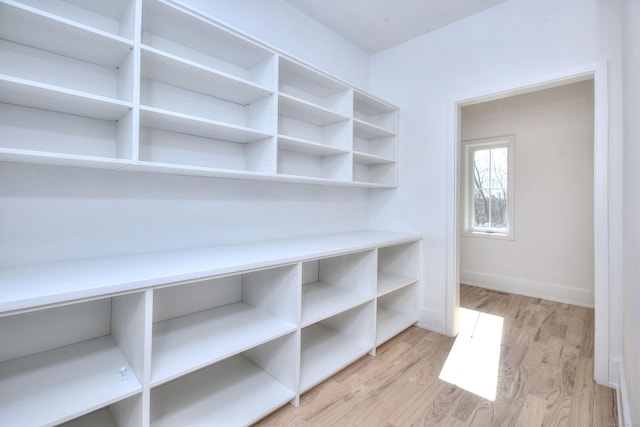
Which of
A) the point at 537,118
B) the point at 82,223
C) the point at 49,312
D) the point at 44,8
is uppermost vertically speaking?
the point at 537,118

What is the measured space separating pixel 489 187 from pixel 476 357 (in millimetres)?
2569

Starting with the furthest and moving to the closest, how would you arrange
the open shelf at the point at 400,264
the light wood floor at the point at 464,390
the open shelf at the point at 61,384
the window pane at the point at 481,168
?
the window pane at the point at 481,168 → the open shelf at the point at 400,264 → the light wood floor at the point at 464,390 → the open shelf at the point at 61,384

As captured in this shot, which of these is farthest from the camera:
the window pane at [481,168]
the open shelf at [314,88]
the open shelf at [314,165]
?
Result: the window pane at [481,168]

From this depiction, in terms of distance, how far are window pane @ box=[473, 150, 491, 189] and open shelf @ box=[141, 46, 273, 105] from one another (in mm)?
3356

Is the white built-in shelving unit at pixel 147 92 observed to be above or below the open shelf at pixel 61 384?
above

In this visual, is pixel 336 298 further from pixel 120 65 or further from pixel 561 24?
pixel 561 24

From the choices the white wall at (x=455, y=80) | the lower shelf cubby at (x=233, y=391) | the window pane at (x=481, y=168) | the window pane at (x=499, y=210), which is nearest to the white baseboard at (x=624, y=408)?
the white wall at (x=455, y=80)

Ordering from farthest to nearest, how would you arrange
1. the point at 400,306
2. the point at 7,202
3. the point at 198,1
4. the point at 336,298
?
the point at 400,306, the point at 336,298, the point at 198,1, the point at 7,202

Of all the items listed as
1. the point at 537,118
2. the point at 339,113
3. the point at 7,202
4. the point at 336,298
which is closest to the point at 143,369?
the point at 7,202

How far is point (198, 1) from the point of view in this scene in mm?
1684

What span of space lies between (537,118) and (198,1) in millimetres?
3663

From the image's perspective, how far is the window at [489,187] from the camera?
366 cm

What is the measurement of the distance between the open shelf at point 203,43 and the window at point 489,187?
3246 millimetres

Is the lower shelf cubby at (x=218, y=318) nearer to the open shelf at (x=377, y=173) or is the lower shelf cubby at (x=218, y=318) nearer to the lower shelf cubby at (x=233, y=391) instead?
the lower shelf cubby at (x=233, y=391)
